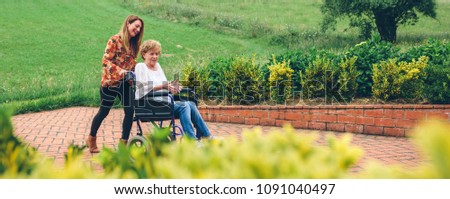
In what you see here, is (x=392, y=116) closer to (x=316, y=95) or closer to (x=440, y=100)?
(x=440, y=100)

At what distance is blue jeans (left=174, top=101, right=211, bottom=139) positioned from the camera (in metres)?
5.83

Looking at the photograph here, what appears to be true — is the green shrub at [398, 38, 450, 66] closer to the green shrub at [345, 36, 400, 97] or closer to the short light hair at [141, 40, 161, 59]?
the green shrub at [345, 36, 400, 97]

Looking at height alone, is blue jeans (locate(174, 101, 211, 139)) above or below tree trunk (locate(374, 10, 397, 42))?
below

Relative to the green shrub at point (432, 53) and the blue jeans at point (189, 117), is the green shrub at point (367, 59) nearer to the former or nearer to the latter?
the green shrub at point (432, 53)

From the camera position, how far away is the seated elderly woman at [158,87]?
584 cm

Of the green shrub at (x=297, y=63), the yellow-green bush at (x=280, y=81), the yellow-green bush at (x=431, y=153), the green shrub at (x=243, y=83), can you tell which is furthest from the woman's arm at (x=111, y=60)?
the yellow-green bush at (x=431, y=153)

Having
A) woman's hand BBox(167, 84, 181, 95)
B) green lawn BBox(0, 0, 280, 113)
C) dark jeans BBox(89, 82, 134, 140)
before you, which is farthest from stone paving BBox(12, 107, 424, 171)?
green lawn BBox(0, 0, 280, 113)

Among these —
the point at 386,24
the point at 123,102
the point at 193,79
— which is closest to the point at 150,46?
the point at 123,102

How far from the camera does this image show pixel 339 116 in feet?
26.3

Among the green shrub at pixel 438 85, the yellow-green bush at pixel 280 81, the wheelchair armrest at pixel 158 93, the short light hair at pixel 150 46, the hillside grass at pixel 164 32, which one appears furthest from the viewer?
the hillside grass at pixel 164 32

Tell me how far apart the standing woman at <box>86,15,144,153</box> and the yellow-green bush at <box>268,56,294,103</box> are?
10.1ft

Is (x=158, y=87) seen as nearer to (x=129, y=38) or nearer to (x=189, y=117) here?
(x=189, y=117)

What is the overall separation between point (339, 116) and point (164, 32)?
17.6 metres

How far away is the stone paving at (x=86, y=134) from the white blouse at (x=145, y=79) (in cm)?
69
